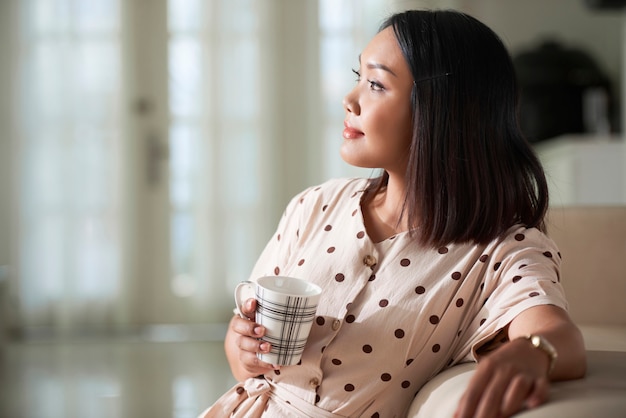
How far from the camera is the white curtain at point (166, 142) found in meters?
4.38

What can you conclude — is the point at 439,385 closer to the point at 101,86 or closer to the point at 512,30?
the point at 101,86

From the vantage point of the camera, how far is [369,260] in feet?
3.84

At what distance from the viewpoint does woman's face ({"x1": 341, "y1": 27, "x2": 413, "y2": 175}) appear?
3.91 ft

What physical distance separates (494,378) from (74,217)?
395 cm

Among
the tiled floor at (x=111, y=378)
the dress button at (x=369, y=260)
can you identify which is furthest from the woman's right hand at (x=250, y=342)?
the tiled floor at (x=111, y=378)

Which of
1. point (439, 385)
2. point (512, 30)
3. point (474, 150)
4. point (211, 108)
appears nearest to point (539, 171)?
point (474, 150)

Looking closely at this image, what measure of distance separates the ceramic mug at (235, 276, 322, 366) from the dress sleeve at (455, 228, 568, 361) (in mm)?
235

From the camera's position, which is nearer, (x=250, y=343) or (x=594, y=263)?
(x=250, y=343)

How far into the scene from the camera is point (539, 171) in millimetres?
1162

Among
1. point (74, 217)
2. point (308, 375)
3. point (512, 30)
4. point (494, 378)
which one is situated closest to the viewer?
point (494, 378)

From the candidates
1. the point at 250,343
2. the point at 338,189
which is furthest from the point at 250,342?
the point at 338,189

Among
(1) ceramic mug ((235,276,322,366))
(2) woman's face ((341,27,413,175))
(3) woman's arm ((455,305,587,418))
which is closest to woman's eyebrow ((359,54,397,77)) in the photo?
(2) woman's face ((341,27,413,175))

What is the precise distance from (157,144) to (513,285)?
12.1ft

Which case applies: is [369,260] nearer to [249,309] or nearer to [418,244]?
[418,244]
